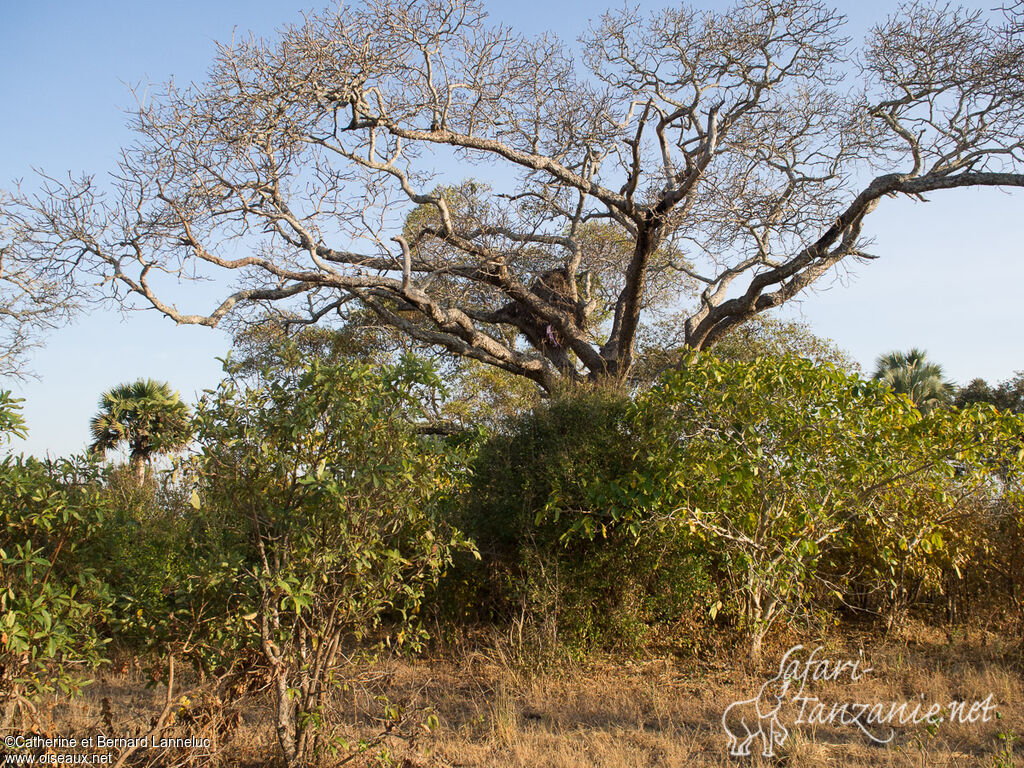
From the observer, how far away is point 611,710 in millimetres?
5941

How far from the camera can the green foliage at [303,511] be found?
398cm

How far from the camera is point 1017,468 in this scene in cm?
677

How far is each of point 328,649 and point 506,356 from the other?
927 cm

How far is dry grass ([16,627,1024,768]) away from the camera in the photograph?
15.3ft

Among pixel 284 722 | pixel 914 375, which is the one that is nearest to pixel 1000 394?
pixel 914 375

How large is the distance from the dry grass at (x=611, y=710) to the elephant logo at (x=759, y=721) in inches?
3.2

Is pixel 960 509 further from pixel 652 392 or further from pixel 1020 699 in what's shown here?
pixel 652 392

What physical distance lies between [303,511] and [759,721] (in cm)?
361

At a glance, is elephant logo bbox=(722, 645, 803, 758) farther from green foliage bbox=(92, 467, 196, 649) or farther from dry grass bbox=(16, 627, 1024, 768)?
green foliage bbox=(92, 467, 196, 649)

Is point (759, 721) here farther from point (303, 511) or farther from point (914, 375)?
point (914, 375)

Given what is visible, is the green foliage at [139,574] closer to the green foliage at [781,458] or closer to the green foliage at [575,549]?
the green foliage at [575,549]

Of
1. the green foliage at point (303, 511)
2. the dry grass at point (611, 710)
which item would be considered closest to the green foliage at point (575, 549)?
the dry grass at point (611, 710)

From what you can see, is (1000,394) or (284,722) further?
(1000,394)

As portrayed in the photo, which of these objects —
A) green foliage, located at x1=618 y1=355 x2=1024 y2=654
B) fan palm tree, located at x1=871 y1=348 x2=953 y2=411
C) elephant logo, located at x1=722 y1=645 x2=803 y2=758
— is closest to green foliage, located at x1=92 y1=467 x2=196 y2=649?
green foliage, located at x1=618 y1=355 x2=1024 y2=654
